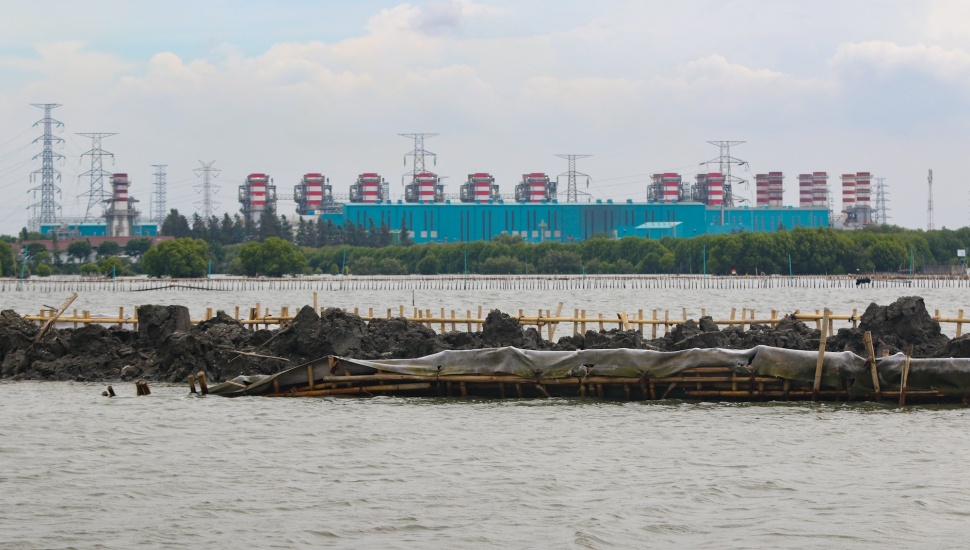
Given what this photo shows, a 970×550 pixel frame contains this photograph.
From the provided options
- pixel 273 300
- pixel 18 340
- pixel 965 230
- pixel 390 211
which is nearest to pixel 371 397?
pixel 18 340

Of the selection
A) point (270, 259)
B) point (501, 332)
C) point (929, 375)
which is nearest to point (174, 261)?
point (270, 259)

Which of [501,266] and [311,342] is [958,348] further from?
[501,266]

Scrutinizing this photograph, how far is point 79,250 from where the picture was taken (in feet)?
406

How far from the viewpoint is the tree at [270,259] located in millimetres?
106375

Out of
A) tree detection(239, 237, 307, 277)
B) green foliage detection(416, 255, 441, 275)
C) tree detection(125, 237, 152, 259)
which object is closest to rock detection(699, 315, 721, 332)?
tree detection(239, 237, 307, 277)

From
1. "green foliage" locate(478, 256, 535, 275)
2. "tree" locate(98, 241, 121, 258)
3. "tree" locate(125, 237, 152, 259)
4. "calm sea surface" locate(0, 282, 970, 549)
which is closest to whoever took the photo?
"calm sea surface" locate(0, 282, 970, 549)

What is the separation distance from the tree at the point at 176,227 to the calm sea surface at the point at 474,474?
4646 inches

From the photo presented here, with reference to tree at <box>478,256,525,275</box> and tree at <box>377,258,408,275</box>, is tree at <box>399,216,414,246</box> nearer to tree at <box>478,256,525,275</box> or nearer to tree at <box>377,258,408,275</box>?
tree at <box>377,258,408,275</box>

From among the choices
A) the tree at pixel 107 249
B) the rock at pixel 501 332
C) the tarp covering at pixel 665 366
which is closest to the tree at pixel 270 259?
the tree at pixel 107 249

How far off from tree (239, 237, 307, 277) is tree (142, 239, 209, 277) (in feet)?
14.8

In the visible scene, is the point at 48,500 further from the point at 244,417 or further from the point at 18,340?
the point at 18,340

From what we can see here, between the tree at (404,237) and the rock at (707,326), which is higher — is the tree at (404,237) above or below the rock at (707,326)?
above

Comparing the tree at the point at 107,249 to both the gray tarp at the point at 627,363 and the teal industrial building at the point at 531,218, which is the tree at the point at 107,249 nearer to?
the teal industrial building at the point at 531,218

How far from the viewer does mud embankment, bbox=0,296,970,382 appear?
23781 millimetres
